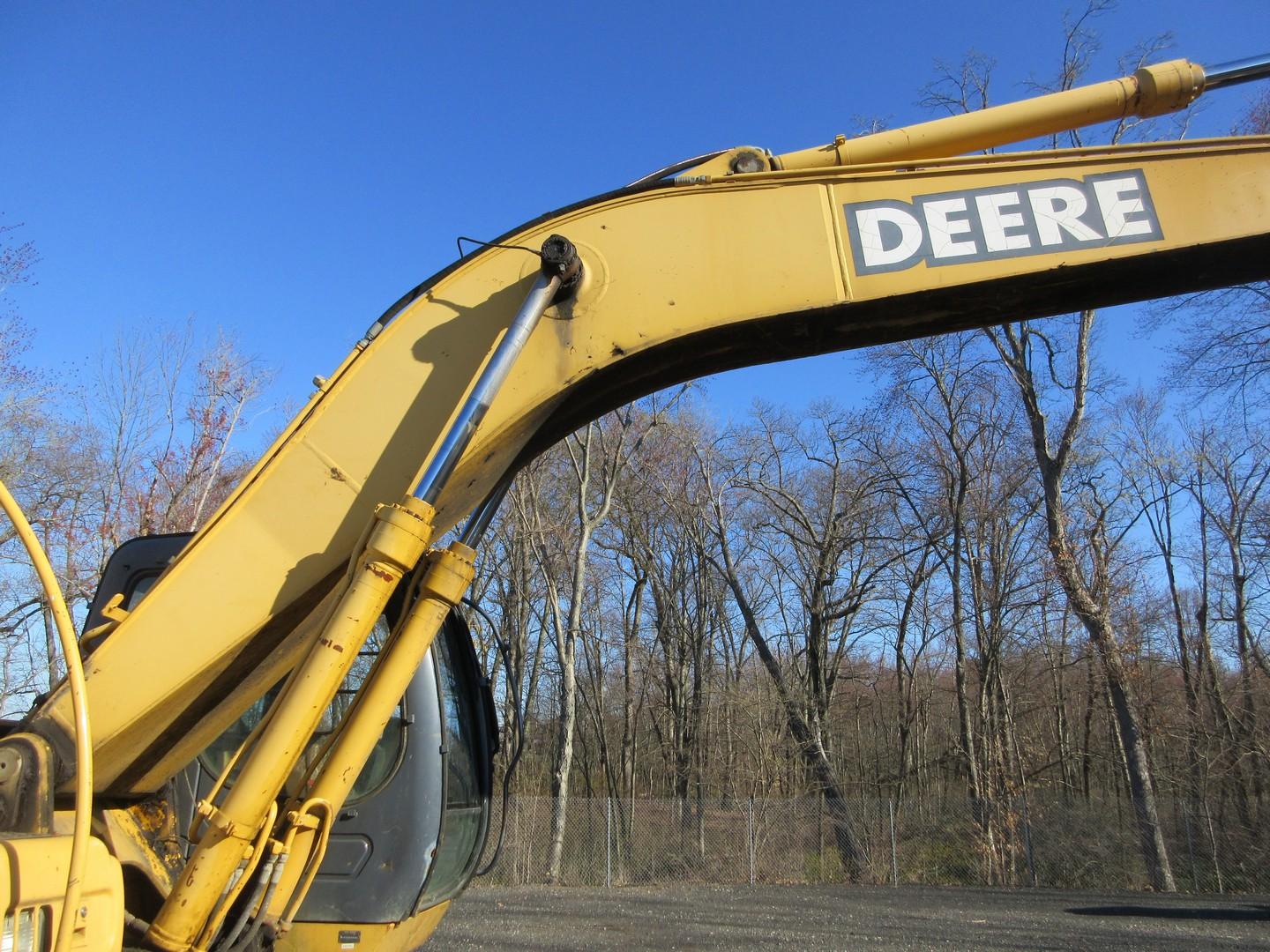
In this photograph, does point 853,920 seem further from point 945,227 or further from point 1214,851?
point 945,227

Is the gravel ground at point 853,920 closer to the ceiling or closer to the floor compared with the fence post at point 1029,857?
closer to the floor

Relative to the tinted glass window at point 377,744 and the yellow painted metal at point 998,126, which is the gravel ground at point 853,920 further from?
the yellow painted metal at point 998,126

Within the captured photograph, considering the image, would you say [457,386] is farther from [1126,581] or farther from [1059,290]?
[1126,581]

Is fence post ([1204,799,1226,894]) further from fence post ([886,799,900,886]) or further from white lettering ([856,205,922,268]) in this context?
white lettering ([856,205,922,268])

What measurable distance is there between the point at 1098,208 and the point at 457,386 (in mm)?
2191

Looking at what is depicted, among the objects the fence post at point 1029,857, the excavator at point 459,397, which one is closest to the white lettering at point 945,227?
the excavator at point 459,397

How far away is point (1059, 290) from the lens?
10.4 feet

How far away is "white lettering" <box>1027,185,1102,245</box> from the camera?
305 centimetres

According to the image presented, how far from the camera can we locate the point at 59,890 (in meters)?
2.07

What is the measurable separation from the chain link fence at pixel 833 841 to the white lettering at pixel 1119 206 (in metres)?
17.7

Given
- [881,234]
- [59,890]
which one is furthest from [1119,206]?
[59,890]

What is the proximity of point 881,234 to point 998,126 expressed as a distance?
2.95ft

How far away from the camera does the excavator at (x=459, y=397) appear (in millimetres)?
2334

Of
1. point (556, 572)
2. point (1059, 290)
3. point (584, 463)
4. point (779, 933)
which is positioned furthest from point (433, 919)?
point (556, 572)
